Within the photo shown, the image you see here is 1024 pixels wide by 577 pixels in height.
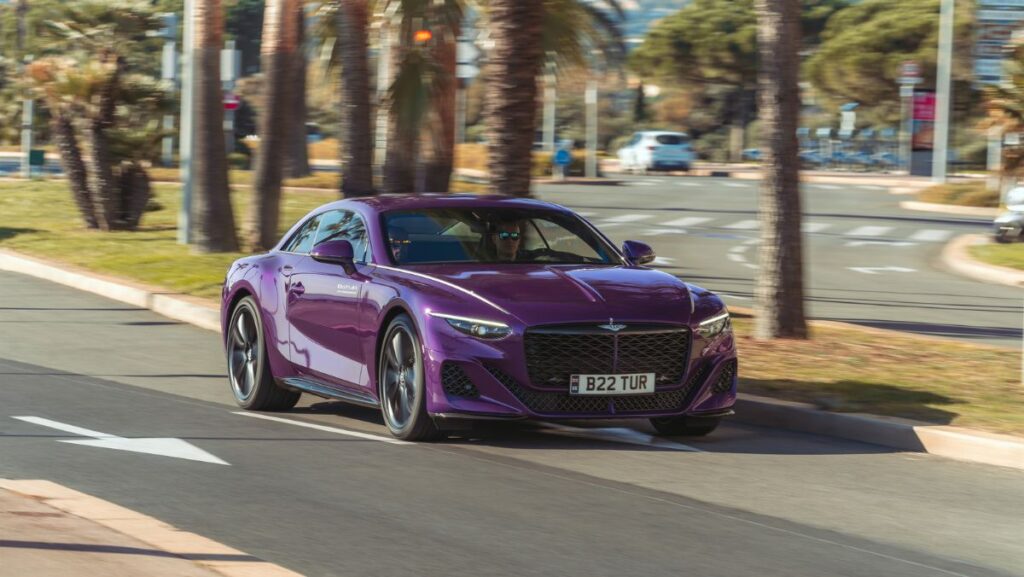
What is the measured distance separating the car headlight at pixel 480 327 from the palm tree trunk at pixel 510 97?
6100 mm

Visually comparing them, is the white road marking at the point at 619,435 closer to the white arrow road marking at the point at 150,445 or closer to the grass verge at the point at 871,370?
the grass verge at the point at 871,370

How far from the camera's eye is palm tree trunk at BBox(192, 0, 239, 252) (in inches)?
909

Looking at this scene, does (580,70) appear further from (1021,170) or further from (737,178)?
(737,178)

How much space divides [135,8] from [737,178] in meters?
37.1

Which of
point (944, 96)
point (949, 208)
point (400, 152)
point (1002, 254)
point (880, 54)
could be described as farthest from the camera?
point (880, 54)

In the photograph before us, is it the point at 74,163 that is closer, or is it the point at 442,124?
the point at 442,124

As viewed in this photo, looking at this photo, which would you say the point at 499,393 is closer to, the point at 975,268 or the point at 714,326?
the point at 714,326

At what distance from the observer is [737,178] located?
66.7 meters

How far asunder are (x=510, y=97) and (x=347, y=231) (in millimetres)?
4648

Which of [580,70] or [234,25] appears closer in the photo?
[580,70]

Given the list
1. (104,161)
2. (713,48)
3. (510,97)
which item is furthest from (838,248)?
(713,48)

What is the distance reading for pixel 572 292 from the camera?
9.66 meters

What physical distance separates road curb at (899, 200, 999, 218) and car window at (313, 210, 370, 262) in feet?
118

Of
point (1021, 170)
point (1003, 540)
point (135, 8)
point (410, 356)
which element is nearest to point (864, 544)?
point (1003, 540)
